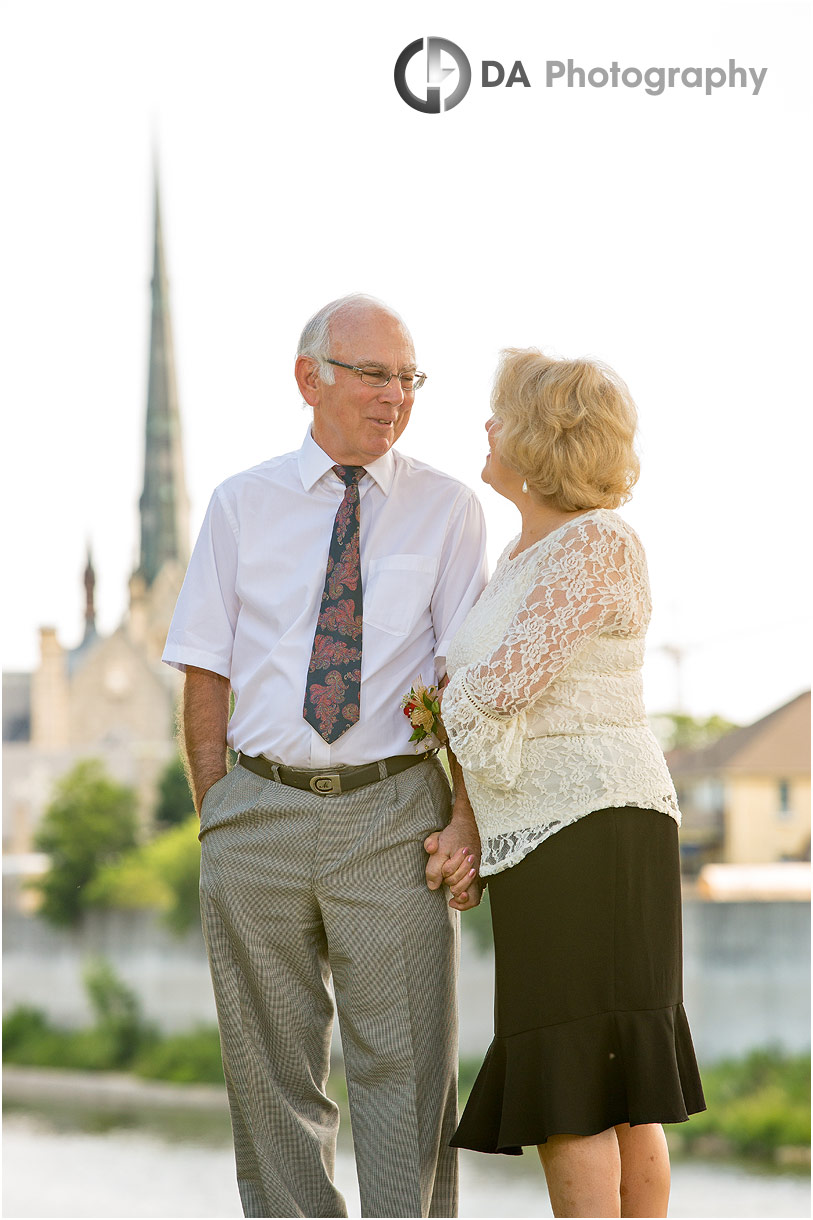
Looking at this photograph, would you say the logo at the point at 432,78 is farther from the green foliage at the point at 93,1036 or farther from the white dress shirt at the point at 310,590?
the green foliage at the point at 93,1036

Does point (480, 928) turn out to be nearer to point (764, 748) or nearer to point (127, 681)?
point (764, 748)

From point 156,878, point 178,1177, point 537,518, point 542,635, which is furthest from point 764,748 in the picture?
point 542,635

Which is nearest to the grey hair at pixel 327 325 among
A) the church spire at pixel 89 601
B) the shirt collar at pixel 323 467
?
the shirt collar at pixel 323 467

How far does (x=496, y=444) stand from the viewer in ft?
7.80

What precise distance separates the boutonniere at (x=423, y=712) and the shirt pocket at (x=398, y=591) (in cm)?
14

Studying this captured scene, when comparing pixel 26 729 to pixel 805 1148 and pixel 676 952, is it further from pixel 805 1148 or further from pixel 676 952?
pixel 676 952

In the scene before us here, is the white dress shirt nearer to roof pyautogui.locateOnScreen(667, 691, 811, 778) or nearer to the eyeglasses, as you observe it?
the eyeglasses

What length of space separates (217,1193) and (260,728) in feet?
59.7

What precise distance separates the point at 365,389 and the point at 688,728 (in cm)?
4016

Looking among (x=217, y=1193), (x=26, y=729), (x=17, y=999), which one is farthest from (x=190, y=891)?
(x=26, y=729)

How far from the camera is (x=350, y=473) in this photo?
274 cm

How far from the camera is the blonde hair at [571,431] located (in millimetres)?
2303

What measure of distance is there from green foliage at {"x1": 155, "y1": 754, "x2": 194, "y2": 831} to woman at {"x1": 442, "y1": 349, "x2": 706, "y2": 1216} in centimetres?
3767

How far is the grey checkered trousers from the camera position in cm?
255
